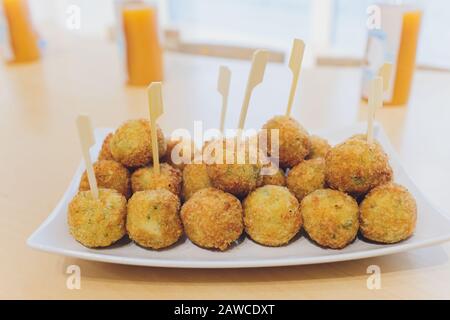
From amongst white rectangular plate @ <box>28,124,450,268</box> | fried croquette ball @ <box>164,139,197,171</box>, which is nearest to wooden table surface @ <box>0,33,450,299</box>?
white rectangular plate @ <box>28,124,450,268</box>

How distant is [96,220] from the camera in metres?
0.87

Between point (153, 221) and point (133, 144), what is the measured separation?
0.19 m

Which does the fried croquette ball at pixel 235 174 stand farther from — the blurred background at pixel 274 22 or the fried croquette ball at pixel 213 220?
the blurred background at pixel 274 22

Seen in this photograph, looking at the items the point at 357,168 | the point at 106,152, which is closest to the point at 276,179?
the point at 357,168

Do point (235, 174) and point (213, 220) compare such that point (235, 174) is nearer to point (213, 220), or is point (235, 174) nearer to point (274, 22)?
point (213, 220)

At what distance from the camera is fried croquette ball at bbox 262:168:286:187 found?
→ 97cm

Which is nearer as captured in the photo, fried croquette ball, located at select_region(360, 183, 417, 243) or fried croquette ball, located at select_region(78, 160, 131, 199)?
fried croquette ball, located at select_region(360, 183, 417, 243)

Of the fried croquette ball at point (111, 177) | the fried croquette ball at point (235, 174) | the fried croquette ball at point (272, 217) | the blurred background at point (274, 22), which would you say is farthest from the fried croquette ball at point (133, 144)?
the blurred background at point (274, 22)

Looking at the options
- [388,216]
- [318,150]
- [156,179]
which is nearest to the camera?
[388,216]

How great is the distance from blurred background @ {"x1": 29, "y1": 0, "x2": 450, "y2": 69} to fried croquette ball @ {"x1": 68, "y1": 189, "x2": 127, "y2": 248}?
82.3 inches

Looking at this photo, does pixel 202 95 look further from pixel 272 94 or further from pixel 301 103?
pixel 301 103

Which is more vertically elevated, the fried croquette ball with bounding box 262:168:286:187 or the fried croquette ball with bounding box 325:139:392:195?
the fried croquette ball with bounding box 325:139:392:195

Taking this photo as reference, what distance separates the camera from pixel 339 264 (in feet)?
2.97

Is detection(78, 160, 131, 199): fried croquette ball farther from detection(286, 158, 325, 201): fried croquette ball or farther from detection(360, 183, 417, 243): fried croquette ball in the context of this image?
detection(360, 183, 417, 243): fried croquette ball
